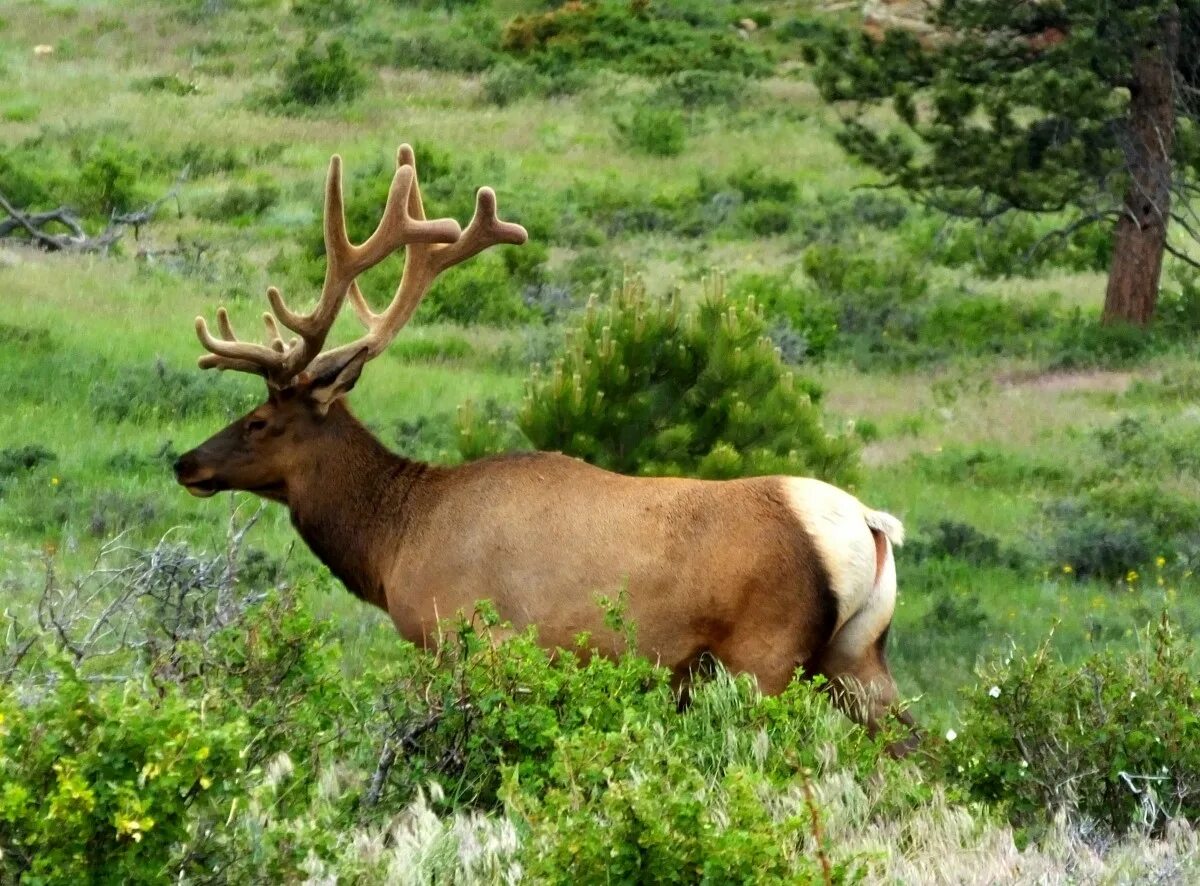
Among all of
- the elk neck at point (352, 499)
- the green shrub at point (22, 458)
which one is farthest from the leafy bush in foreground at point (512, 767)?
the green shrub at point (22, 458)

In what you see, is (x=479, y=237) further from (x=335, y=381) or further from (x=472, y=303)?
(x=472, y=303)

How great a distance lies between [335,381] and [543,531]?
1320mm

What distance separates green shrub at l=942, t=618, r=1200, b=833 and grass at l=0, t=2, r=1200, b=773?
66 centimetres

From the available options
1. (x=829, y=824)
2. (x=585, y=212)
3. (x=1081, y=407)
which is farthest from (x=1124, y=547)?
(x=585, y=212)

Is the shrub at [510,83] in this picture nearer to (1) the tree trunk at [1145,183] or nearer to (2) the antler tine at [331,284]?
(1) the tree trunk at [1145,183]

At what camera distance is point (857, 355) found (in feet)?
66.8

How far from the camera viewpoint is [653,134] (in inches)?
1401

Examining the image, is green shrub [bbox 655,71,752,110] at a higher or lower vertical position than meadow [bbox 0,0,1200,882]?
lower

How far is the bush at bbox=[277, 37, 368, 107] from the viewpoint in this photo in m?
37.5

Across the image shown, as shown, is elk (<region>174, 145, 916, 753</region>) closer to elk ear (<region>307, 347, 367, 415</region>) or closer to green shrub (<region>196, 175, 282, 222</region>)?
elk ear (<region>307, 347, 367, 415</region>)

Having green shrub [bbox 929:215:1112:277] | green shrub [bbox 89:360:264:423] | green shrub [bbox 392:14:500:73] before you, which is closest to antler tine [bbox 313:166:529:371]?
green shrub [bbox 89:360:264:423]

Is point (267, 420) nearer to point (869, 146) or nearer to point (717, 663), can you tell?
point (717, 663)

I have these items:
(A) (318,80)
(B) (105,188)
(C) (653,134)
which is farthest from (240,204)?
(A) (318,80)

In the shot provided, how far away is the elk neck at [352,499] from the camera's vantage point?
800cm
